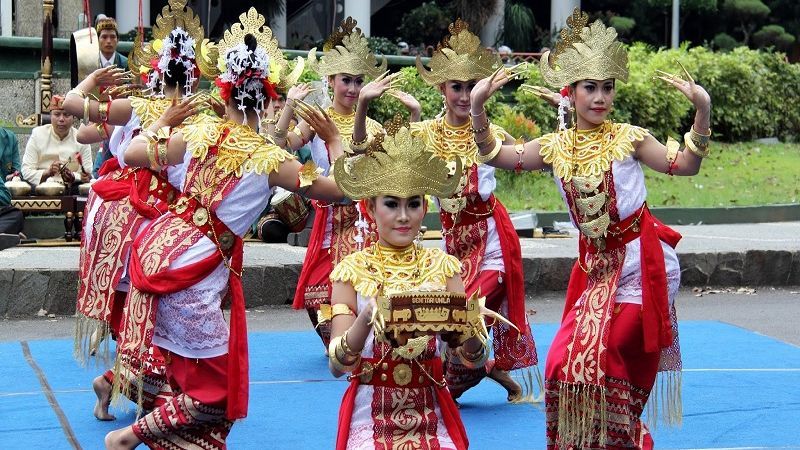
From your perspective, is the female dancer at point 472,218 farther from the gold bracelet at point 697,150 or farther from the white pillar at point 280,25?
the white pillar at point 280,25

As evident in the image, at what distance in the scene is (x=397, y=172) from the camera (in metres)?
4.48

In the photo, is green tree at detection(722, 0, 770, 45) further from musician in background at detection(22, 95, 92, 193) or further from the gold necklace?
the gold necklace

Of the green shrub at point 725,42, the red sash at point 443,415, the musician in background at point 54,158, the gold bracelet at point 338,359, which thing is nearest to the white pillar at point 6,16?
the musician in background at point 54,158

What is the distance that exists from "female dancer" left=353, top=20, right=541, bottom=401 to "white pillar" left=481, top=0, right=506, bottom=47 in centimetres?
1641

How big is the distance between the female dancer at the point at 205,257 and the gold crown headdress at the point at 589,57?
107 cm

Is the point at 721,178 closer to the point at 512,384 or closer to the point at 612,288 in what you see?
the point at 512,384

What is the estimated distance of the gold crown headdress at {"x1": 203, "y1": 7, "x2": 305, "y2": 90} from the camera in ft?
17.4

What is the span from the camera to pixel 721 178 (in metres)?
17.9

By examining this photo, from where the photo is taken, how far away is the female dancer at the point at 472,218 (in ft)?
22.1

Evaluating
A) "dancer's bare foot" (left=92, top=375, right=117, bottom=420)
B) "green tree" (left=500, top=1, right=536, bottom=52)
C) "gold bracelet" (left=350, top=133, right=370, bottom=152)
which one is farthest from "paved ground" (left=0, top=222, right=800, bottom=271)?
"green tree" (left=500, top=1, right=536, bottom=52)

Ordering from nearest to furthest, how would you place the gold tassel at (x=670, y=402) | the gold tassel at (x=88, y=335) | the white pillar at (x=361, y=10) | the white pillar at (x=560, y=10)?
the gold tassel at (x=670, y=402) < the gold tassel at (x=88, y=335) < the white pillar at (x=361, y=10) < the white pillar at (x=560, y=10)

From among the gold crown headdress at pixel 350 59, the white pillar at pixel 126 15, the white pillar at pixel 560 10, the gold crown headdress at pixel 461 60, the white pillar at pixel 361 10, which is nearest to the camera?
Result: the gold crown headdress at pixel 461 60

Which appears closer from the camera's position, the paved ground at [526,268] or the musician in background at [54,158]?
the paved ground at [526,268]

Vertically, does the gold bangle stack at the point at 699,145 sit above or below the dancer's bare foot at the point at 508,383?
above
